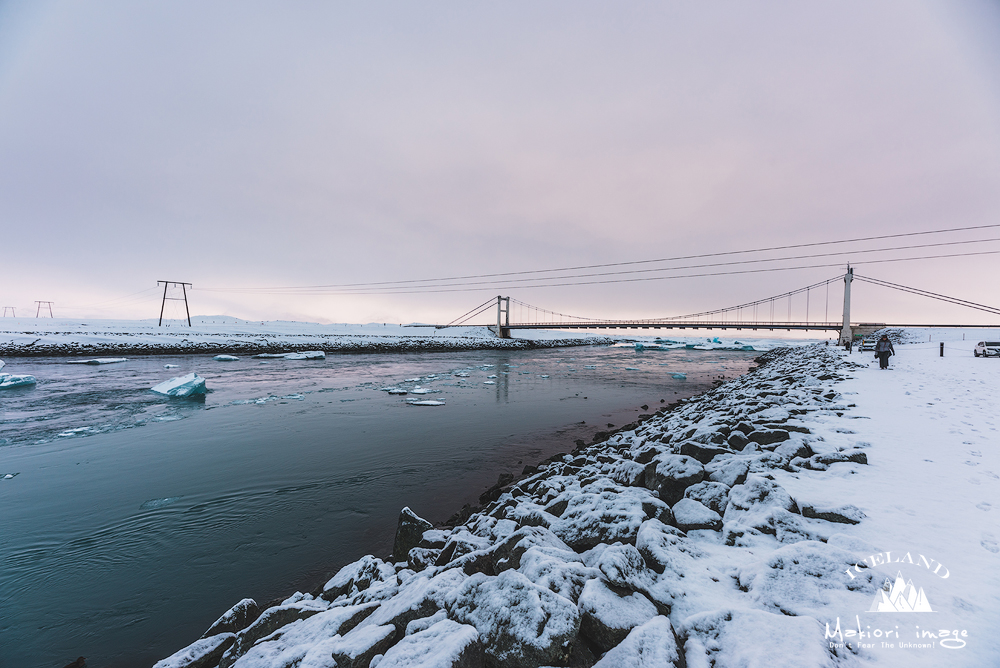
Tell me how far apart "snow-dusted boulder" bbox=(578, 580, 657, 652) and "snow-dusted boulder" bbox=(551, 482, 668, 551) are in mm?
923

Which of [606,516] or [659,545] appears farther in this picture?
[606,516]

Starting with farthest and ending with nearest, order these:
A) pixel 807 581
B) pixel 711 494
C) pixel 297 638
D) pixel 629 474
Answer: pixel 629 474 < pixel 711 494 < pixel 297 638 < pixel 807 581

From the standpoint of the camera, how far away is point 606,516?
134 inches

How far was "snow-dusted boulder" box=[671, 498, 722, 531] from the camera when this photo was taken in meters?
3.09

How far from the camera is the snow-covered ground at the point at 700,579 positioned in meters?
1.81

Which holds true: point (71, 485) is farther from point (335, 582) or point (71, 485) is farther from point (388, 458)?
point (335, 582)

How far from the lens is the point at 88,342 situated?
1331 inches

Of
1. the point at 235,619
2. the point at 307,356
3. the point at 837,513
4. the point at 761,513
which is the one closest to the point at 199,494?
the point at 235,619

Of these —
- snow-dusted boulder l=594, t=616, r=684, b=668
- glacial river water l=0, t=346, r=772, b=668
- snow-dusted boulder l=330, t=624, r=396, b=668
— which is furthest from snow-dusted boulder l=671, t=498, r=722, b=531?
glacial river water l=0, t=346, r=772, b=668

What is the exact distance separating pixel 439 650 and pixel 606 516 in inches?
77.5

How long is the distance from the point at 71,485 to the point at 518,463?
7129mm

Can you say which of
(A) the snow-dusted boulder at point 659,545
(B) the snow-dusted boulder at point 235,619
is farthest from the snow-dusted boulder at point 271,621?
(A) the snow-dusted boulder at point 659,545

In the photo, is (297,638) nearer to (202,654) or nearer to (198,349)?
(202,654)

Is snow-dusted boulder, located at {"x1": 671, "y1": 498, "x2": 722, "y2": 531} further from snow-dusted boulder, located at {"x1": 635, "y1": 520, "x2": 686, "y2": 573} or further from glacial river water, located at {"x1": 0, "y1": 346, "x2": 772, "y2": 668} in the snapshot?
glacial river water, located at {"x1": 0, "y1": 346, "x2": 772, "y2": 668}
